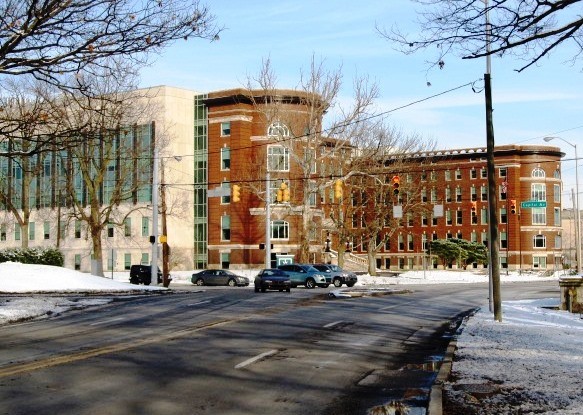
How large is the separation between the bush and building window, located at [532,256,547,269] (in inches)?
2672

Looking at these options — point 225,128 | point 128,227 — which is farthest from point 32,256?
point 225,128

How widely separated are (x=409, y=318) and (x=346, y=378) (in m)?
12.5

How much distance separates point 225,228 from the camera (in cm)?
8112

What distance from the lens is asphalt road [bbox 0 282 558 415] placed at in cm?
964

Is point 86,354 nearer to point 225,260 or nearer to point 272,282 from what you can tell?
point 272,282

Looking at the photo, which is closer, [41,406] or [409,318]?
[41,406]

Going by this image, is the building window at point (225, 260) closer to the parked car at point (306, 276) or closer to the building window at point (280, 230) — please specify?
the building window at point (280, 230)

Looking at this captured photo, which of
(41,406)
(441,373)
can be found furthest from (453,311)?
(41,406)

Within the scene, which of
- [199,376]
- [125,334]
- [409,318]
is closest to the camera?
[199,376]

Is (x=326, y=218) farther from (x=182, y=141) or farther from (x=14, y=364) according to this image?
(x=14, y=364)

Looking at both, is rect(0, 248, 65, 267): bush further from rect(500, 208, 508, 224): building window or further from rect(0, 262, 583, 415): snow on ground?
rect(500, 208, 508, 224): building window

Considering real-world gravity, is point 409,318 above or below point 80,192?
below

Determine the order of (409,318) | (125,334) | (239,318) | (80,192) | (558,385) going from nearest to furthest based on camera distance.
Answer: (558,385) → (125,334) → (239,318) → (409,318) → (80,192)

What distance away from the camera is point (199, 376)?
11641 millimetres
